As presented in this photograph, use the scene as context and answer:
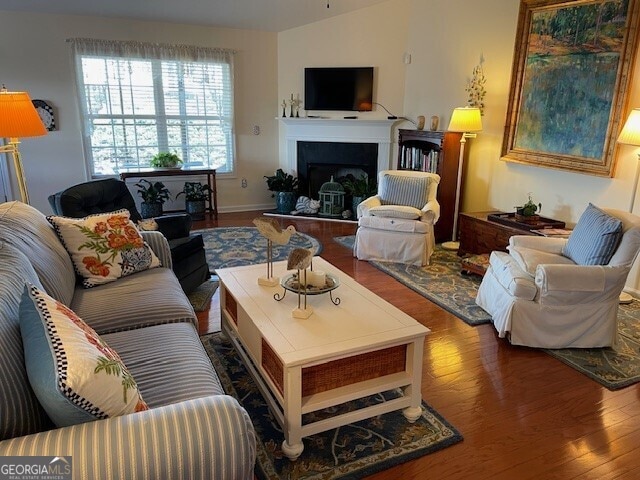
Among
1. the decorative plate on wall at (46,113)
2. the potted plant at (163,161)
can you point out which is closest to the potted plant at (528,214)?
the potted plant at (163,161)

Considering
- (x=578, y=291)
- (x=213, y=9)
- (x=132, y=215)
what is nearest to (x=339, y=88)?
(x=213, y=9)

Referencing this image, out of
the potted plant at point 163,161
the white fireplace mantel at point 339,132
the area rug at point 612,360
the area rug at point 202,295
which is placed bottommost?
the area rug at point 612,360

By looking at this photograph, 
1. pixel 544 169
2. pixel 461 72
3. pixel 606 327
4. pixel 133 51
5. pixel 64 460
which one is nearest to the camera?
pixel 64 460

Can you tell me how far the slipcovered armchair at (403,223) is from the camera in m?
4.34

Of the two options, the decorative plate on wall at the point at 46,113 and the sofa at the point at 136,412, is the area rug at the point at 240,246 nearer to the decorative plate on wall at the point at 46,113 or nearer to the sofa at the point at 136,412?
the sofa at the point at 136,412

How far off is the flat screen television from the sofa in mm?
4478

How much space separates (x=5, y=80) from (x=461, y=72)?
5.08 metres

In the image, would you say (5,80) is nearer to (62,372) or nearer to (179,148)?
(179,148)

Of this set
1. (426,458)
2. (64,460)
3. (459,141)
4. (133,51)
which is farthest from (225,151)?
(64,460)

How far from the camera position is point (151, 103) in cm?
594

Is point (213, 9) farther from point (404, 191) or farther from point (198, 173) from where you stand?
point (404, 191)

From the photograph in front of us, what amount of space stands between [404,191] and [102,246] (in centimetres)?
300

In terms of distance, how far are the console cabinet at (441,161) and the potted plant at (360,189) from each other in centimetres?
63

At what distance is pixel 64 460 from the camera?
1.09 meters
